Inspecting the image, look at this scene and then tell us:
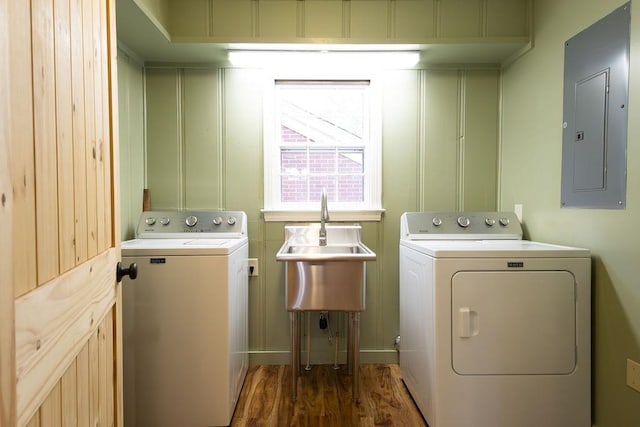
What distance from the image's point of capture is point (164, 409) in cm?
154

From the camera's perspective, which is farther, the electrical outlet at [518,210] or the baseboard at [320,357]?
the baseboard at [320,357]

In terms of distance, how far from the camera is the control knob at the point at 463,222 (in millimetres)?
2104

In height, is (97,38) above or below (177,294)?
above

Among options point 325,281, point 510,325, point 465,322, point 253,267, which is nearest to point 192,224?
point 253,267

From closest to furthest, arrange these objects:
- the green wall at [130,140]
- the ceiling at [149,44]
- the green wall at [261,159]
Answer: the ceiling at [149,44], the green wall at [130,140], the green wall at [261,159]

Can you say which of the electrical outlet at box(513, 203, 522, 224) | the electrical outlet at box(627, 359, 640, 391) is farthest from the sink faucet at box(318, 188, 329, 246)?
the electrical outlet at box(627, 359, 640, 391)

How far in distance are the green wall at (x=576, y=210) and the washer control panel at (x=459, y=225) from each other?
12 centimetres

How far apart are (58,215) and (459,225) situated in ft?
6.67

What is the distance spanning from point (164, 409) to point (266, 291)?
89cm

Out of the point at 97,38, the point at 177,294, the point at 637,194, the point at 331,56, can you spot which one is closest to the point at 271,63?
the point at 331,56

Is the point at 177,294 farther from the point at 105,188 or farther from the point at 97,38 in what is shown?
the point at 97,38

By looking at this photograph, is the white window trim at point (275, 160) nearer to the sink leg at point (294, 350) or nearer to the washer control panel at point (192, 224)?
the washer control panel at point (192, 224)

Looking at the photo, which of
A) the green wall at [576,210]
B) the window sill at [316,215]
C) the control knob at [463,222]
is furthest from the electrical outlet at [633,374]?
the window sill at [316,215]

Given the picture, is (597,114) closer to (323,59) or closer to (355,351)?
(323,59)
